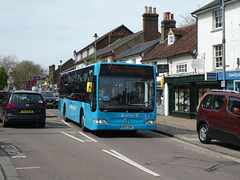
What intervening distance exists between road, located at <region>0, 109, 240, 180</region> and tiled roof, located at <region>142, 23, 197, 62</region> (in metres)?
15.4

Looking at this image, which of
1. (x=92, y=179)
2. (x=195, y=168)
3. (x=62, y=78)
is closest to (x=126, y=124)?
(x=195, y=168)

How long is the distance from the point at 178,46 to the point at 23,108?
54.5 ft

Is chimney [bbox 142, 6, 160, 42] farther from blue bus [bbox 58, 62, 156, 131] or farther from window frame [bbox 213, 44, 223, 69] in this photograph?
blue bus [bbox 58, 62, 156, 131]

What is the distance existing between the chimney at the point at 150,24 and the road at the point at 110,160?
32.2 m

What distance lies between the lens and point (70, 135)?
13.3 metres

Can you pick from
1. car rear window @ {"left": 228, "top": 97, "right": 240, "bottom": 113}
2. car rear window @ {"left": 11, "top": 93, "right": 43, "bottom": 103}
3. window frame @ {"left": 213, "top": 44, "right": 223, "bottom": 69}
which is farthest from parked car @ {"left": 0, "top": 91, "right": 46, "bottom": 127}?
window frame @ {"left": 213, "top": 44, "right": 223, "bottom": 69}

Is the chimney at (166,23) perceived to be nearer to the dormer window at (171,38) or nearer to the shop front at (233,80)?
the dormer window at (171,38)

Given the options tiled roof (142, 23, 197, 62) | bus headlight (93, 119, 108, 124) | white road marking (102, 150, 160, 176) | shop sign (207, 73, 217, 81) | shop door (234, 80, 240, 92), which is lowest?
white road marking (102, 150, 160, 176)

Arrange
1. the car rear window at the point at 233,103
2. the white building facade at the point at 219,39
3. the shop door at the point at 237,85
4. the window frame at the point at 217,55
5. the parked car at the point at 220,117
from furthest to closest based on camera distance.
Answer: the window frame at the point at 217,55
the white building facade at the point at 219,39
the shop door at the point at 237,85
the car rear window at the point at 233,103
the parked car at the point at 220,117

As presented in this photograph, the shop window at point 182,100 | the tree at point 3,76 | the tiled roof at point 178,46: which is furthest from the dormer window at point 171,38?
the tree at point 3,76

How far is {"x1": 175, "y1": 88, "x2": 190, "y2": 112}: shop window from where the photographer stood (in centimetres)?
2547

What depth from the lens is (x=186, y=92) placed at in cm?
2562

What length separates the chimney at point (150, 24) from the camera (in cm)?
4216

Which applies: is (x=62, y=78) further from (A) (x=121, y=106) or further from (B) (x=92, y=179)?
(B) (x=92, y=179)
